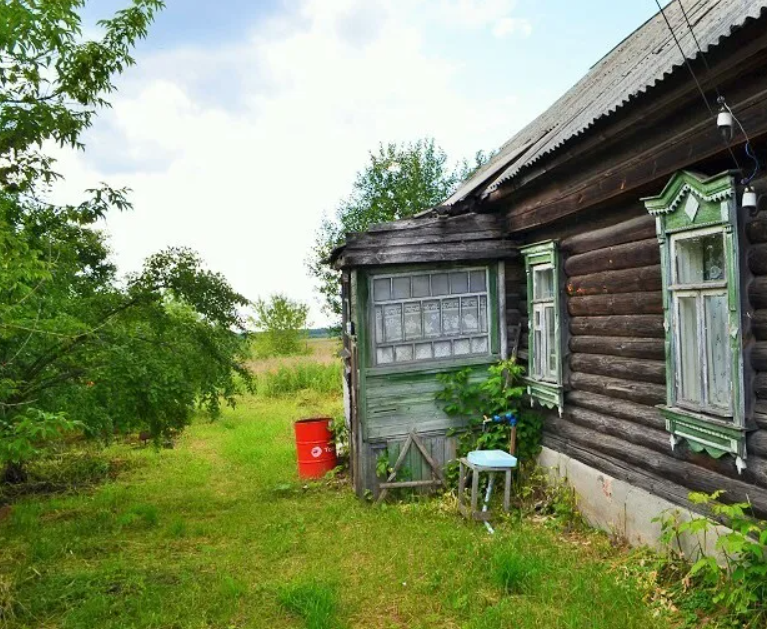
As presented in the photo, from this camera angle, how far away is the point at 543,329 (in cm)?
708

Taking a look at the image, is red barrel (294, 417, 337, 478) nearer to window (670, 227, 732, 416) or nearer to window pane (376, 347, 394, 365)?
window pane (376, 347, 394, 365)

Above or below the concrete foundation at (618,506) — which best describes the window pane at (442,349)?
above

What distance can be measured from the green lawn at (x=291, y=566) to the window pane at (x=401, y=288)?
252 centimetres

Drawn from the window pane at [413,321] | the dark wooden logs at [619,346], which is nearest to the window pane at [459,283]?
the window pane at [413,321]

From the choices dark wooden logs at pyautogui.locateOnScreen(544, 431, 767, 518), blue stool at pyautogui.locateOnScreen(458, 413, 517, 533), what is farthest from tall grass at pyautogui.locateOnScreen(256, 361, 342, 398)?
dark wooden logs at pyautogui.locateOnScreen(544, 431, 767, 518)

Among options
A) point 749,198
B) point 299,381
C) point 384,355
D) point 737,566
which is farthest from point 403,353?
point 299,381

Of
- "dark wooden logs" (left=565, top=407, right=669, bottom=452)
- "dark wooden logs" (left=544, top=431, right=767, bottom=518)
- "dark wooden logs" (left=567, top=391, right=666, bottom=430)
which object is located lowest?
"dark wooden logs" (left=544, top=431, right=767, bottom=518)

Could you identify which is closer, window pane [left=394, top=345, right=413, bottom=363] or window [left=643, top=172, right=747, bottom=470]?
window [left=643, top=172, right=747, bottom=470]

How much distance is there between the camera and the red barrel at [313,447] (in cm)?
909

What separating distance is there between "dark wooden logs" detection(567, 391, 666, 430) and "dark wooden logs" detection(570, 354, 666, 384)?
0.77ft

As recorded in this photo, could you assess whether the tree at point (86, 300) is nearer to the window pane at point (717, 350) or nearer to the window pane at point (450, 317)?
the window pane at point (450, 317)

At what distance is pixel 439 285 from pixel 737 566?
4596 millimetres

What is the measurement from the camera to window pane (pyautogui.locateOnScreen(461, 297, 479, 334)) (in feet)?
25.8

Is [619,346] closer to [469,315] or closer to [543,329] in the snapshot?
[543,329]
